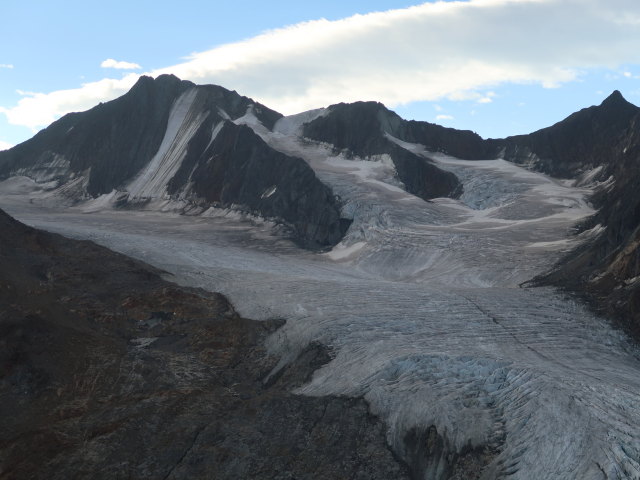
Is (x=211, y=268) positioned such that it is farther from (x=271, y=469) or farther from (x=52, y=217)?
(x=52, y=217)

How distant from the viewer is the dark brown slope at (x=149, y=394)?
17234 millimetres

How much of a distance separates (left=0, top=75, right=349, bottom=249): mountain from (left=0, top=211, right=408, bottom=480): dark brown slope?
76.7ft

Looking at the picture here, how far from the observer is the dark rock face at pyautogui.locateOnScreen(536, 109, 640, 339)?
25062 mm

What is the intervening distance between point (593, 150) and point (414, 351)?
54679 mm

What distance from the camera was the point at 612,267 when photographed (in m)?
28.5

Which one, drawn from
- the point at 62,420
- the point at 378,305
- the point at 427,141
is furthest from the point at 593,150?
the point at 62,420

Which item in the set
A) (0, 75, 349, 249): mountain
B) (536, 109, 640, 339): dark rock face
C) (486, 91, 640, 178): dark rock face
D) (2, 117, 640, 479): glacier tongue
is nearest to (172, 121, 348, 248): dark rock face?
(0, 75, 349, 249): mountain

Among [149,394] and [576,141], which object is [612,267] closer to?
[149,394]

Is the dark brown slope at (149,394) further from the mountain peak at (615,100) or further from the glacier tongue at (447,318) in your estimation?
the mountain peak at (615,100)

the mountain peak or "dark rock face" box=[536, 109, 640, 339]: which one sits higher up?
the mountain peak

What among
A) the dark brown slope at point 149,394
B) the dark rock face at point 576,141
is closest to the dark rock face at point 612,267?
the dark brown slope at point 149,394

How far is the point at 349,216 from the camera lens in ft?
173

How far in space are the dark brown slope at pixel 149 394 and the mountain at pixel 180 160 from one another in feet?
76.7

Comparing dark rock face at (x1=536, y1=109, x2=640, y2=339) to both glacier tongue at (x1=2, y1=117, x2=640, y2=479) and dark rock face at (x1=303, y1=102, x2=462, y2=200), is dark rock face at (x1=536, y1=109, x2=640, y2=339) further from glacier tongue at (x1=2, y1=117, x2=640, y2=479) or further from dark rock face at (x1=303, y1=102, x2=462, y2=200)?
dark rock face at (x1=303, y1=102, x2=462, y2=200)
